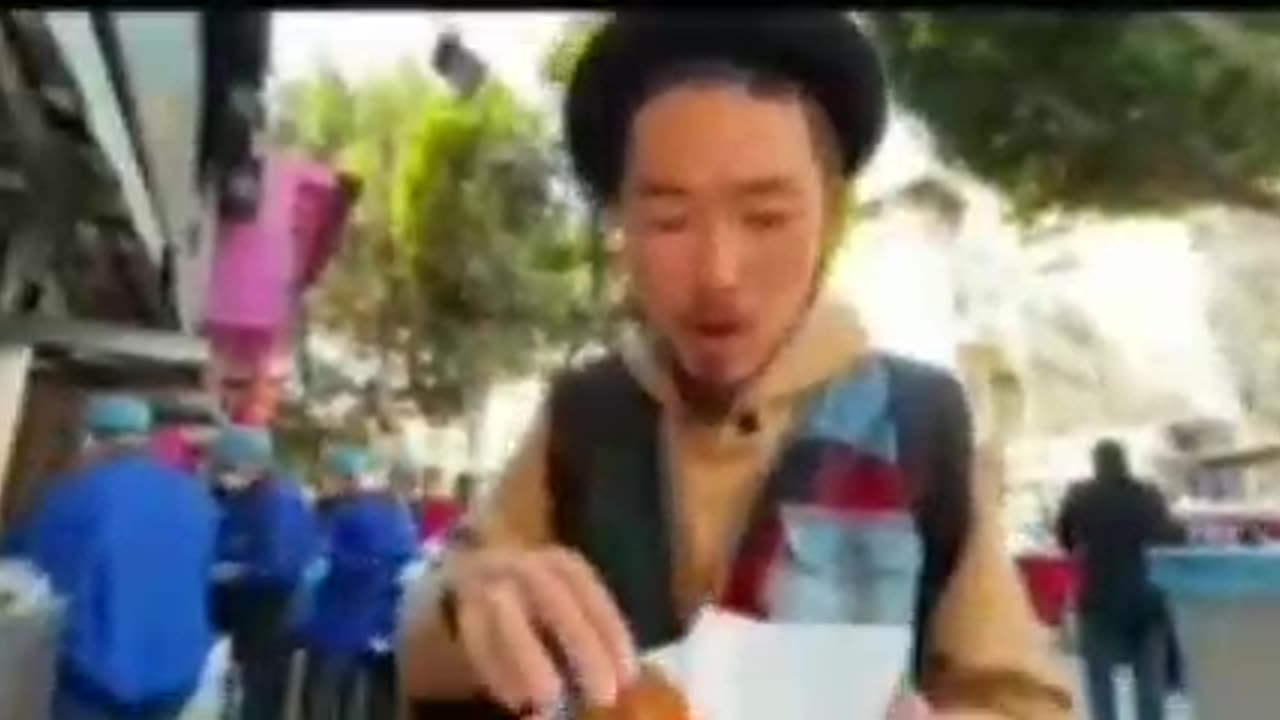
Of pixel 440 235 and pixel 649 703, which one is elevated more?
pixel 440 235

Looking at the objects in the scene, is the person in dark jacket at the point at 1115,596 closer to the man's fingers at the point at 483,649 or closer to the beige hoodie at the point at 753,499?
the beige hoodie at the point at 753,499

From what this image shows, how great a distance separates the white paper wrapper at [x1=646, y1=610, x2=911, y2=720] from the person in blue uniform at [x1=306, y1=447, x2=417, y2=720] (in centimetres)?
14

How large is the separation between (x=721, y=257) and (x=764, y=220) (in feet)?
0.10

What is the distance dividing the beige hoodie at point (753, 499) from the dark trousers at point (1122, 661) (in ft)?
0.05

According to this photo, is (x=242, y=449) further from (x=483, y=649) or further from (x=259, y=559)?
(x=483, y=649)

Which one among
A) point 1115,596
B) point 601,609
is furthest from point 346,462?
point 1115,596

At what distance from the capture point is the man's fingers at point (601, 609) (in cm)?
103

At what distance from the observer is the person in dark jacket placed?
1.05 metres

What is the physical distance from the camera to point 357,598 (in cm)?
108

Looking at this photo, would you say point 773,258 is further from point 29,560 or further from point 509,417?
point 29,560

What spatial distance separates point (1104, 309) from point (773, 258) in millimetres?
171

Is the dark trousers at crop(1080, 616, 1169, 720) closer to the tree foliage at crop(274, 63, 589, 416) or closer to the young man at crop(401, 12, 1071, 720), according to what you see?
the young man at crop(401, 12, 1071, 720)

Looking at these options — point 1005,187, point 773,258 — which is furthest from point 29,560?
point 1005,187

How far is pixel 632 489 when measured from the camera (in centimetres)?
108
